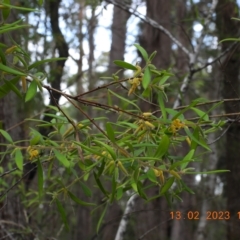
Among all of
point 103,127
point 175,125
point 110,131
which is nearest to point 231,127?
point 103,127

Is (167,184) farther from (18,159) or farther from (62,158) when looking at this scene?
(18,159)

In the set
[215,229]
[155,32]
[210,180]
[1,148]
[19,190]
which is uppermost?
[155,32]

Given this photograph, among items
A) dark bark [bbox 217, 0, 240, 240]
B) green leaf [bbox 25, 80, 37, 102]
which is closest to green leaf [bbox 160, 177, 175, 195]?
green leaf [bbox 25, 80, 37, 102]

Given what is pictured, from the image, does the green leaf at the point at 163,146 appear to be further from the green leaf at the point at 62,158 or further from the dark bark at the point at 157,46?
the dark bark at the point at 157,46

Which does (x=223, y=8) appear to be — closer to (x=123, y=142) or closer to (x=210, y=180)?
(x=210, y=180)

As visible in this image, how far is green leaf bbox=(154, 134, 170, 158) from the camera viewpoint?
1.49 m

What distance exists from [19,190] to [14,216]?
22 centimetres

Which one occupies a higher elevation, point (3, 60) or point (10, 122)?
point (3, 60)

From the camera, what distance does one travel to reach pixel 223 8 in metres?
4.78

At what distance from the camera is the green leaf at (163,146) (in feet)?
4.89

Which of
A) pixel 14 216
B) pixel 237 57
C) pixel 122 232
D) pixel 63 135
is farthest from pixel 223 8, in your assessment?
pixel 63 135

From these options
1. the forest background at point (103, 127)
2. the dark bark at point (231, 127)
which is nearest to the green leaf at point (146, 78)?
the forest background at point (103, 127)

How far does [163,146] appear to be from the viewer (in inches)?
59.0

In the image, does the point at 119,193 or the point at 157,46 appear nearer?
→ the point at 119,193
